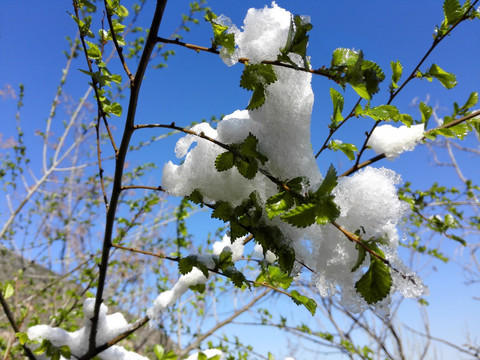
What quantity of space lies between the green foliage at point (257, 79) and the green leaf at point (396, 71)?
42 cm

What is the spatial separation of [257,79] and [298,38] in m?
0.09

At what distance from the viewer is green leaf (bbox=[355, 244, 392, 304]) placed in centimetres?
50

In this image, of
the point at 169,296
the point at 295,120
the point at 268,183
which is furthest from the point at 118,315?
the point at 295,120

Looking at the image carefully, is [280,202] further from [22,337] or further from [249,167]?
[22,337]

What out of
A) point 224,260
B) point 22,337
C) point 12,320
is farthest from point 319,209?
point 12,320

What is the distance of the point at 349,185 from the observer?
598mm

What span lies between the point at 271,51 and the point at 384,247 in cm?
39

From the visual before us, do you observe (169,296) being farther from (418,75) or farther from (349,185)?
(418,75)

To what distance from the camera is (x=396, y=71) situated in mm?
825

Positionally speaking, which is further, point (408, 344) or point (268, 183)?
point (408, 344)

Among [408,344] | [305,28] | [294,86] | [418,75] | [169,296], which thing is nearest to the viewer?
[305,28]

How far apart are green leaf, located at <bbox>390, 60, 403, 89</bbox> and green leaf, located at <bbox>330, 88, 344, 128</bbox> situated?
0.60 ft

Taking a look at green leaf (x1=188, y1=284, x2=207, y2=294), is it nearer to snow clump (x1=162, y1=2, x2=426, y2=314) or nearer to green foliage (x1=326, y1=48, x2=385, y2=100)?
snow clump (x1=162, y1=2, x2=426, y2=314)

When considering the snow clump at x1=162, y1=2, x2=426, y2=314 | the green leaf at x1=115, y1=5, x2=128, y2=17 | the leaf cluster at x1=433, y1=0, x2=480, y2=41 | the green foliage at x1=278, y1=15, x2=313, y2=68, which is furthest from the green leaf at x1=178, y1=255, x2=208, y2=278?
the leaf cluster at x1=433, y1=0, x2=480, y2=41
